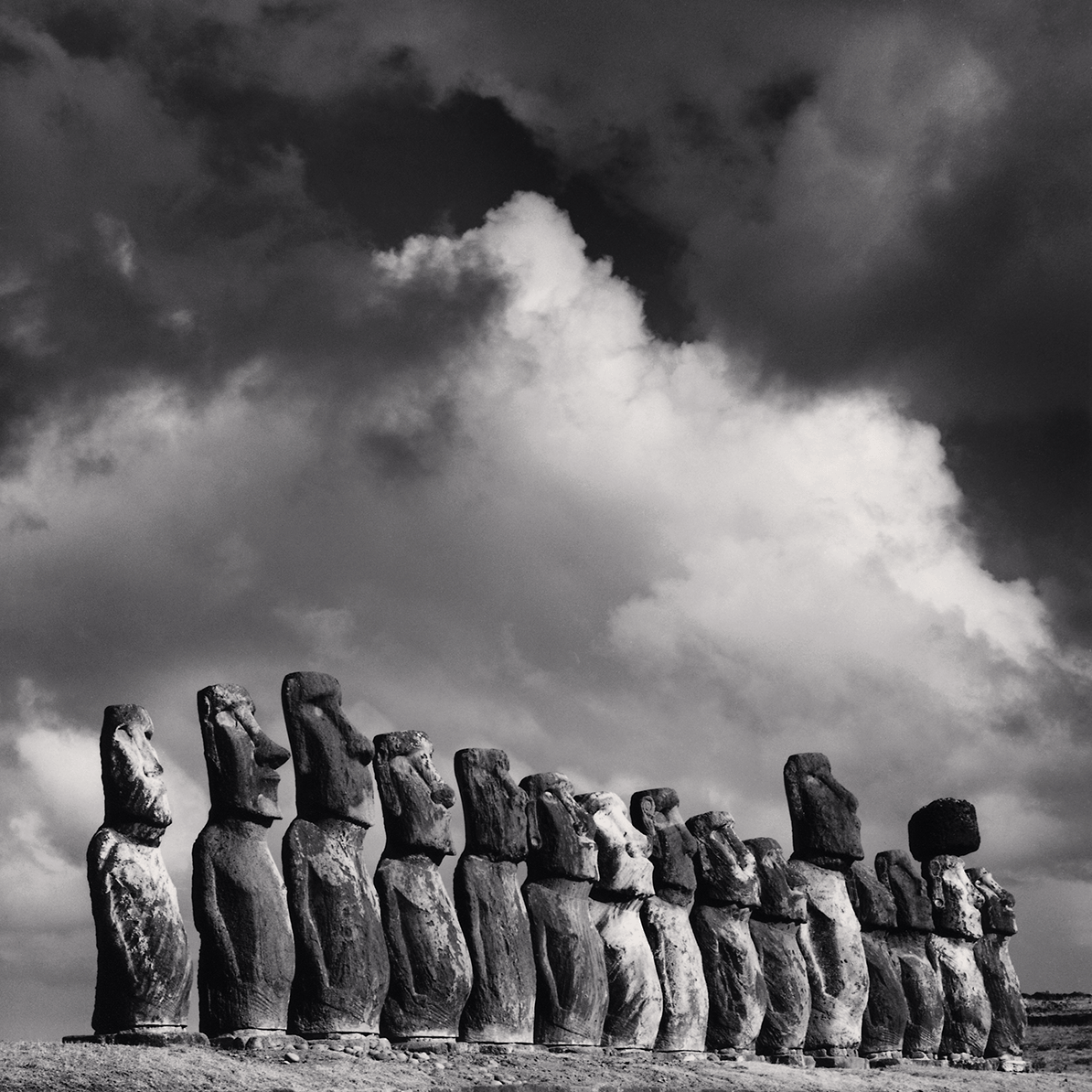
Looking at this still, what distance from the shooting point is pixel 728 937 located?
1641cm

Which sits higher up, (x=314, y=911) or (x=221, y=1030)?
(x=314, y=911)

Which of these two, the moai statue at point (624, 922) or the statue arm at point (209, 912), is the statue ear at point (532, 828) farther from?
the statue arm at point (209, 912)

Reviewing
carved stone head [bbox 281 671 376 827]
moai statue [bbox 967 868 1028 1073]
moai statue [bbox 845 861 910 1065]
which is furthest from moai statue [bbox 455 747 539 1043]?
moai statue [bbox 967 868 1028 1073]

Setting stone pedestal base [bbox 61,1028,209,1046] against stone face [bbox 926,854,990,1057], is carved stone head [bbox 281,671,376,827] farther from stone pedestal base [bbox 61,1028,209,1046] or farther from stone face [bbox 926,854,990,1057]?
Result: stone face [bbox 926,854,990,1057]

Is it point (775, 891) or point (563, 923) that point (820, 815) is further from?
point (563, 923)

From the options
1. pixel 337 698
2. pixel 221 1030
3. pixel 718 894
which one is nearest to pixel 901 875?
pixel 718 894

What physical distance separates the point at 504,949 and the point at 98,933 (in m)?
3.57

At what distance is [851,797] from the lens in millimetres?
18500

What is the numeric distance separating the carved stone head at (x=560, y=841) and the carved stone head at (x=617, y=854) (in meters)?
0.30

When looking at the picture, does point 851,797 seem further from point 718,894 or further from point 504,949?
point 504,949

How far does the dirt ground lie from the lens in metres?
9.90

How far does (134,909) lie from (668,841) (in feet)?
20.1

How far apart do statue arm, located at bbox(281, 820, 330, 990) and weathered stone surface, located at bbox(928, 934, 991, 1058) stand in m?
9.59

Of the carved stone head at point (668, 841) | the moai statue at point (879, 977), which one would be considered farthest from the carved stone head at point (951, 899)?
the carved stone head at point (668, 841)
